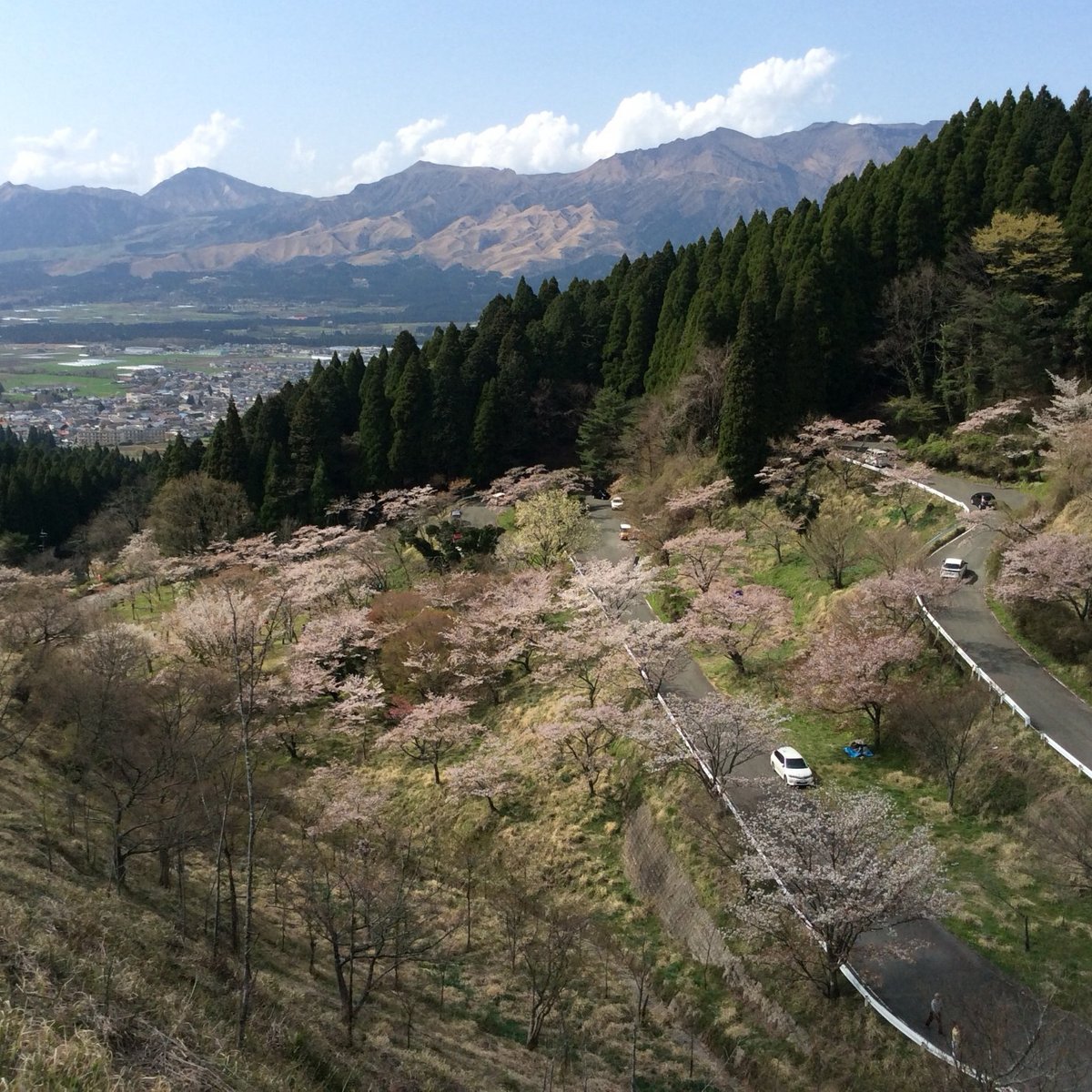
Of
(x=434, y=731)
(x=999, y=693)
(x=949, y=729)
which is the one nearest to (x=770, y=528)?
(x=999, y=693)

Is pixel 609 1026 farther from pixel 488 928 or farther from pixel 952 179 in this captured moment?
pixel 952 179

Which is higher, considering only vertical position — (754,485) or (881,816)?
(754,485)

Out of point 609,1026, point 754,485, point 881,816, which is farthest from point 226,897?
point 754,485

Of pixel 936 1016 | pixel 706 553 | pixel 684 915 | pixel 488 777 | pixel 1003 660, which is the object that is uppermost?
pixel 706 553

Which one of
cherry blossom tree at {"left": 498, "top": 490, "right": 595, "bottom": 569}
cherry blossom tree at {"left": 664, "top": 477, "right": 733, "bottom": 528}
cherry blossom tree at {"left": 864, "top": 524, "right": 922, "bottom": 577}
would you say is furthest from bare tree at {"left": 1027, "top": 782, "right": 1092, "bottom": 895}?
cherry blossom tree at {"left": 498, "top": 490, "right": 595, "bottom": 569}

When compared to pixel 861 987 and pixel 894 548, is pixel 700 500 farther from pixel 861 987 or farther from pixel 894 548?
pixel 861 987

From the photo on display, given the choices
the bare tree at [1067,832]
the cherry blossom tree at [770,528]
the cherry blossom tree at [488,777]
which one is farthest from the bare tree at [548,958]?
the cherry blossom tree at [770,528]
